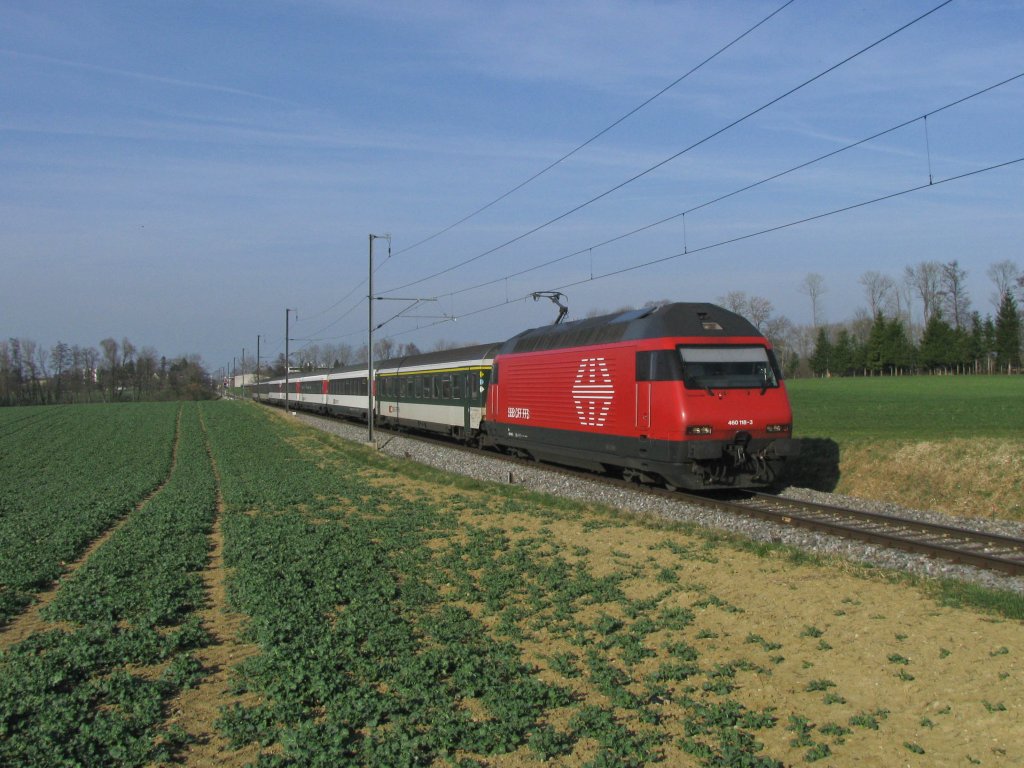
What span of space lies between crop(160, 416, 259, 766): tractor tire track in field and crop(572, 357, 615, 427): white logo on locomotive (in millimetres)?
9321

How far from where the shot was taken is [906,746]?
17.0 ft

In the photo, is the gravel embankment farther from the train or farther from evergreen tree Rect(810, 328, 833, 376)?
evergreen tree Rect(810, 328, 833, 376)

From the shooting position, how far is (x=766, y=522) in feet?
44.4

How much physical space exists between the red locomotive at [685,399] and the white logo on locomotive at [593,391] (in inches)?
0.9

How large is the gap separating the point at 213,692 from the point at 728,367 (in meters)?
11.6

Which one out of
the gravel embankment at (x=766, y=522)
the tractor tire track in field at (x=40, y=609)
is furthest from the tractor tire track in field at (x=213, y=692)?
the gravel embankment at (x=766, y=522)

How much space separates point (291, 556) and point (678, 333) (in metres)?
8.27

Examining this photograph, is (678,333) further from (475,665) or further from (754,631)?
(475,665)

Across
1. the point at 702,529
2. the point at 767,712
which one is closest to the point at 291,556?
the point at 702,529

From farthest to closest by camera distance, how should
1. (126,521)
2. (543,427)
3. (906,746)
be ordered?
(543,427) < (126,521) < (906,746)

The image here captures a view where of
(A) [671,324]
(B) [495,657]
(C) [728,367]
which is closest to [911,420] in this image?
(C) [728,367]

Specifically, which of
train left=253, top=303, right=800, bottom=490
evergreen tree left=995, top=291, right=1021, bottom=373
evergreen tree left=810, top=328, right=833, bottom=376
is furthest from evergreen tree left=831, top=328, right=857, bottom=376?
train left=253, top=303, right=800, bottom=490

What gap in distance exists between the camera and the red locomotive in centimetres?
1496

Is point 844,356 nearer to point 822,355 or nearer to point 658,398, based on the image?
point 822,355
